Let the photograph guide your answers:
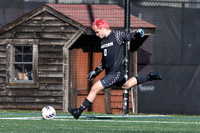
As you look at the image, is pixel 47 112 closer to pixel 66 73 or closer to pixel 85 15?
pixel 66 73

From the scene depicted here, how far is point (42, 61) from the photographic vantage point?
14859 millimetres

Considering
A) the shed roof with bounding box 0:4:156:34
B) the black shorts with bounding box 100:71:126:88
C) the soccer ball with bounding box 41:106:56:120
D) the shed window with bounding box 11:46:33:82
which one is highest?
the shed roof with bounding box 0:4:156:34

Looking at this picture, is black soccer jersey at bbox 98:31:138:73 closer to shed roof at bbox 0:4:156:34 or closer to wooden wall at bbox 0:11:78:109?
shed roof at bbox 0:4:156:34

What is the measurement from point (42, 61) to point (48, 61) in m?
0.19

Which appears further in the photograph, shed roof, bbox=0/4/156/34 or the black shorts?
shed roof, bbox=0/4/156/34

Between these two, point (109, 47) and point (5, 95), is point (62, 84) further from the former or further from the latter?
point (109, 47)

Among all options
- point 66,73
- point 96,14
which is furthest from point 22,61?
point 96,14

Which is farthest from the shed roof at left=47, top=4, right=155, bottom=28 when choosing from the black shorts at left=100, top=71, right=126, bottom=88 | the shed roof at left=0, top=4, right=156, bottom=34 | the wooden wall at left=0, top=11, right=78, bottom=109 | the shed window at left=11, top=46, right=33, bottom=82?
the black shorts at left=100, top=71, right=126, bottom=88

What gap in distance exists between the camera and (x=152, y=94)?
1502 cm

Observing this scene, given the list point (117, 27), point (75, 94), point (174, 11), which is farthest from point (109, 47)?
point (174, 11)

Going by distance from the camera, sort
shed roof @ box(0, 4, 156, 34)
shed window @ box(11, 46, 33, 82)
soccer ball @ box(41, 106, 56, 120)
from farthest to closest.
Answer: shed window @ box(11, 46, 33, 82) → shed roof @ box(0, 4, 156, 34) → soccer ball @ box(41, 106, 56, 120)

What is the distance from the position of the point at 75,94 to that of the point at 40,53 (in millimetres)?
1750

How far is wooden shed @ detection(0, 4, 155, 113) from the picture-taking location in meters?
14.7

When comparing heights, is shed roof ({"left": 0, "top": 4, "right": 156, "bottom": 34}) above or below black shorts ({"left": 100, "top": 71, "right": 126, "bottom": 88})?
above
